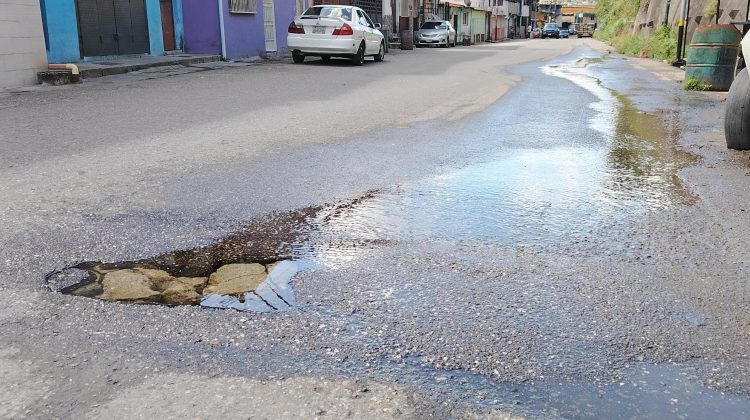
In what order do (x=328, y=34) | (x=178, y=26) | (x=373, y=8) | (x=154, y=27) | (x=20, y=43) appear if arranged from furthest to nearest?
(x=373, y=8) → (x=178, y=26) → (x=328, y=34) → (x=154, y=27) → (x=20, y=43)

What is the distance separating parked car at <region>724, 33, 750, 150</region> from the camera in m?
6.23

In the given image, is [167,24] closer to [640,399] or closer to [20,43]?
[20,43]

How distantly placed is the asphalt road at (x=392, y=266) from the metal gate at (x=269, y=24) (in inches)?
592

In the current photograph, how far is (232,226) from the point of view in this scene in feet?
12.6

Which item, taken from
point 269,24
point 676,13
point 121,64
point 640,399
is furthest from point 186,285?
point 676,13

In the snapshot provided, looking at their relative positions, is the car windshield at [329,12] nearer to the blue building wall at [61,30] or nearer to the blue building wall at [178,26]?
the blue building wall at [178,26]

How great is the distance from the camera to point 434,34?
115ft

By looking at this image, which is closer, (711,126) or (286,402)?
(286,402)

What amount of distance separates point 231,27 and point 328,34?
3282mm

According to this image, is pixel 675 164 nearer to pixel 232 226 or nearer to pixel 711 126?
pixel 711 126

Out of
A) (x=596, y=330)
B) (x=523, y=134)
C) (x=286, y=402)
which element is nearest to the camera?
(x=286, y=402)

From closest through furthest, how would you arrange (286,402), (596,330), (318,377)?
(286,402) → (318,377) → (596,330)

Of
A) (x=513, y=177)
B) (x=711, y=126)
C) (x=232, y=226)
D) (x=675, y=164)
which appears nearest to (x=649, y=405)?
(x=232, y=226)

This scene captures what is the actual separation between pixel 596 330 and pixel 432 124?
5359 mm
